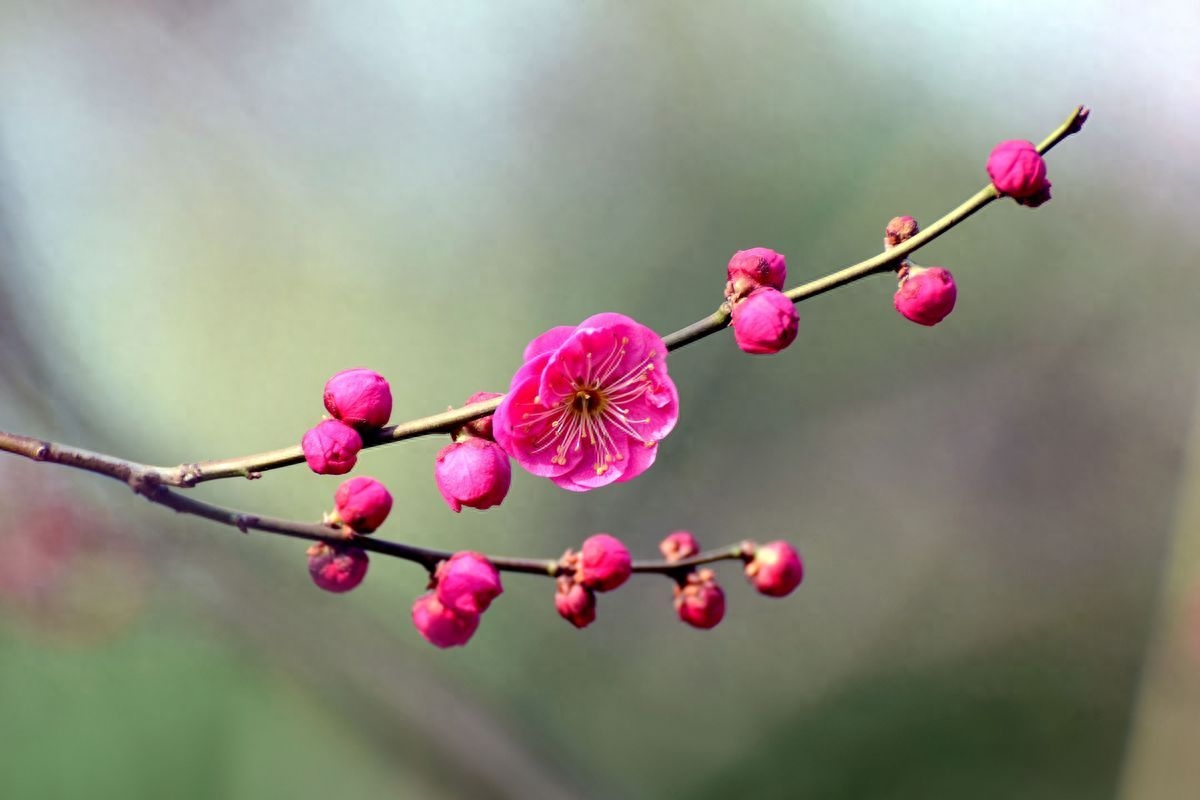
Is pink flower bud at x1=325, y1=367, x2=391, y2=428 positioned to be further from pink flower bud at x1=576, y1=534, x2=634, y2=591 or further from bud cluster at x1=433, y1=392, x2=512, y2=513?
pink flower bud at x1=576, y1=534, x2=634, y2=591

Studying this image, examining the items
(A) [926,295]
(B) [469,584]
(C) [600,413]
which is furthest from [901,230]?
(B) [469,584]

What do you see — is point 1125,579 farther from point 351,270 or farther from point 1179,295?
point 351,270

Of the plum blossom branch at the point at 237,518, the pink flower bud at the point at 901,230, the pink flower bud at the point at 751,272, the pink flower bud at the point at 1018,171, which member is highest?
the pink flower bud at the point at 901,230

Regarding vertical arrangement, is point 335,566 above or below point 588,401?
below

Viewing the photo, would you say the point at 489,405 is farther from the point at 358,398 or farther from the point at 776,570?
the point at 776,570

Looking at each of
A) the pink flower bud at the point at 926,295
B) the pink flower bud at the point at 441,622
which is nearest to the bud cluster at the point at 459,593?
the pink flower bud at the point at 441,622

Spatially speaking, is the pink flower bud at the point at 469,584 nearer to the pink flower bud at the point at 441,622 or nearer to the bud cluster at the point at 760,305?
the pink flower bud at the point at 441,622

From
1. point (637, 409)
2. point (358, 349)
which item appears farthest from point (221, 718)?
point (637, 409)
